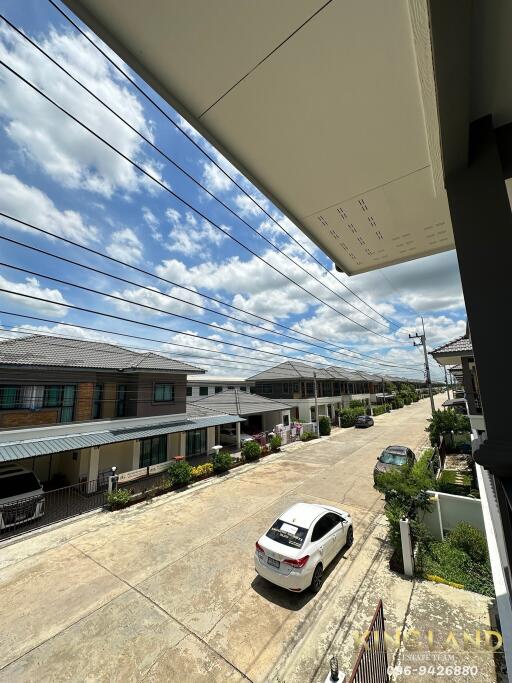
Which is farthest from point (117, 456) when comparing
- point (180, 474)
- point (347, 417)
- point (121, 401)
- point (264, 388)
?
point (347, 417)

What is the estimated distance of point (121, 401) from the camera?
1714cm

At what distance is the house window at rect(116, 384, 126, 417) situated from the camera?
17.0 metres

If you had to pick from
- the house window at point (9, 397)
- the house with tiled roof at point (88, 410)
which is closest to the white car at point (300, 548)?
the house with tiled roof at point (88, 410)

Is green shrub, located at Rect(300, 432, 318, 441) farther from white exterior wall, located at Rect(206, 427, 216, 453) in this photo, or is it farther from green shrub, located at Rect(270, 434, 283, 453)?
white exterior wall, located at Rect(206, 427, 216, 453)

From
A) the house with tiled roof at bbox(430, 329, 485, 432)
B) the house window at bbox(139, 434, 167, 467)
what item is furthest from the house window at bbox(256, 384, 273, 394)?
the house with tiled roof at bbox(430, 329, 485, 432)

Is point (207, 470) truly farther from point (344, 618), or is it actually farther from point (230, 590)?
point (344, 618)

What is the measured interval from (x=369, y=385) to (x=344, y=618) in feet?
168

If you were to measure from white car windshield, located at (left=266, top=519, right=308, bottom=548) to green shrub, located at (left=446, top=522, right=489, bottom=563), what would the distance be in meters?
4.38

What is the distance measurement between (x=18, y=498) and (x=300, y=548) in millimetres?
10276

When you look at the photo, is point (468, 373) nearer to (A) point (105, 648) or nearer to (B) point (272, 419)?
(A) point (105, 648)

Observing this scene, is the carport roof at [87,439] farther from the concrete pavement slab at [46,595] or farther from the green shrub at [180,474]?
the concrete pavement slab at [46,595]

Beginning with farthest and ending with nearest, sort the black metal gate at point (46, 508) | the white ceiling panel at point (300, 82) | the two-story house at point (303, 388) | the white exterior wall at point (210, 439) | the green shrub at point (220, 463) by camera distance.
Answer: the two-story house at point (303, 388)
the white exterior wall at point (210, 439)
the green shrub at point (220, 463)
the black metal gate at point (46, 508)
the white ceiling panel at point (300, 82)

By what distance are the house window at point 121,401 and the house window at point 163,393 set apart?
1.83m

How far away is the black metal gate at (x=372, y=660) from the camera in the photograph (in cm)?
396
